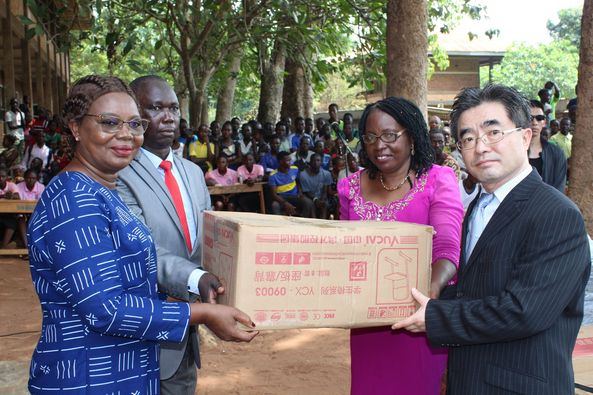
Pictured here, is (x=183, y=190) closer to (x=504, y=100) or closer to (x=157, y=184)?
(x=157, y=184)

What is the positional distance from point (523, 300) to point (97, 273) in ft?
3.85

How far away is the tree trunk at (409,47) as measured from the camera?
544 cm

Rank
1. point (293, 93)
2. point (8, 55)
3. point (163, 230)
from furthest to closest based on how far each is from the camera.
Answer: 1. point (293, 93)
2. point (8, 55)
3. point (163, 230)

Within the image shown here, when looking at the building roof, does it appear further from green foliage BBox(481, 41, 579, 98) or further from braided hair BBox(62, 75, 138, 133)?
braided hair BBox(62, 75, 138, 133)

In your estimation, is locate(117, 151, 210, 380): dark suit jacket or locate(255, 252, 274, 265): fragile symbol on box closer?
locate(255, 252, 274, 265): fragile symbol on box

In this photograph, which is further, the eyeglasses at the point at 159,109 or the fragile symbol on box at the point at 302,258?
the eyeglasses at the point at 159,109

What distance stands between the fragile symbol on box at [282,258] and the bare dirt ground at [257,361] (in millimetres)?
2726

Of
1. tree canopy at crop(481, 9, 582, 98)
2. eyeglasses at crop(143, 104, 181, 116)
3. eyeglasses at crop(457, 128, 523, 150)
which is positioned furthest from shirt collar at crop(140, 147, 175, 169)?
tree canopy at crop(481, 9, 582, 98)

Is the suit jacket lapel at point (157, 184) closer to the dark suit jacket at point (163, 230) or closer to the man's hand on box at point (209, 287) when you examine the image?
the dark suit jacket at point (163, 230)

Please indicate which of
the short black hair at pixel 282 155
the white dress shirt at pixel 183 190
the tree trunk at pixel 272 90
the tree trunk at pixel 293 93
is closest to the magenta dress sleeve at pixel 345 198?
the white dress shirt at pixel 183 190

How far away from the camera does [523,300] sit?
5.53 feet

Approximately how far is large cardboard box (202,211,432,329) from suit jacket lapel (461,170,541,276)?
0.83 ft

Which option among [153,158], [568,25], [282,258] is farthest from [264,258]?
[568,25]

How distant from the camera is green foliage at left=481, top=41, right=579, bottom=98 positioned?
38719 mm
